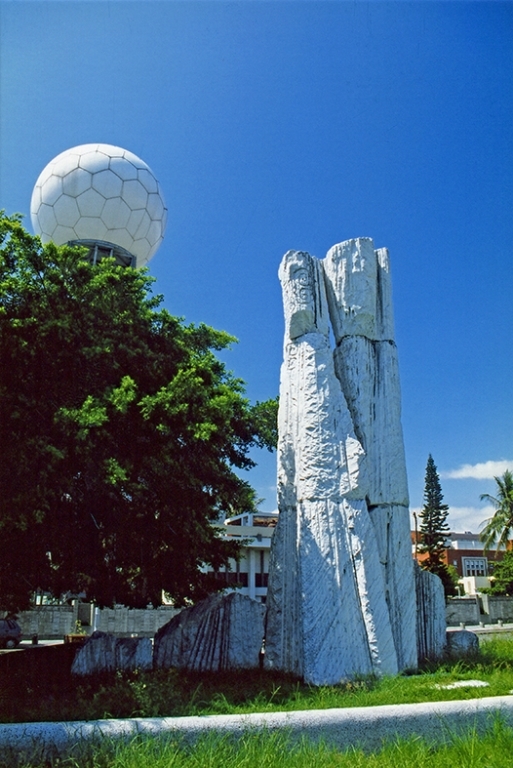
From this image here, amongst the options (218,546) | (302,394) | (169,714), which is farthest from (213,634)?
(302,394)

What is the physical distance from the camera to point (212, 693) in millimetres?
6820

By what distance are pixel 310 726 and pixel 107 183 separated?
13070 millimetres

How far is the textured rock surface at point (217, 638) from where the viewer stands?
867 cm

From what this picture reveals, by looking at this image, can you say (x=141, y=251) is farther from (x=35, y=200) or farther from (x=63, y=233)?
(x=35, y=200)

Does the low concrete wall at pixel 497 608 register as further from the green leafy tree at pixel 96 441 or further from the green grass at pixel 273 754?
the green grass at pixel 273 754

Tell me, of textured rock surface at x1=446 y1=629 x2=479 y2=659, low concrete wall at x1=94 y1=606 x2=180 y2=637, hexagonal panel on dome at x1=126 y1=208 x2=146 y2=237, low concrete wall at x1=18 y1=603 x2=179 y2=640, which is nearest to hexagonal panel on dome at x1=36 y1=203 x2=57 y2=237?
hexagonal panel on dome at x1=126 y1=208 x2=146 y2=237

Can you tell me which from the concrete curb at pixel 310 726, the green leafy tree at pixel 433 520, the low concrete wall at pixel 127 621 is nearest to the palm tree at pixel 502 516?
the green leafy tree at pixel 433 520

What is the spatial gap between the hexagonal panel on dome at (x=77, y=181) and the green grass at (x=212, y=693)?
10.9 m

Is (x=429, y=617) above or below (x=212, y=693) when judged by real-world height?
above

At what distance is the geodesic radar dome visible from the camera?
15219 mm

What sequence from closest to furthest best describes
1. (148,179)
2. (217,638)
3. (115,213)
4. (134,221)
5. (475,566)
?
1. (217,638)
2. (115,213)
3. (134,221)
4. (148,179)
5. (475,566)

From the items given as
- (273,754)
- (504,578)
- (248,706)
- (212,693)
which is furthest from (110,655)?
(504,578)

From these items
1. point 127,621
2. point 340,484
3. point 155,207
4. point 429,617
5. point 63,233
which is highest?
point 155,207

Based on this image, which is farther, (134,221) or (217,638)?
(134,221)
